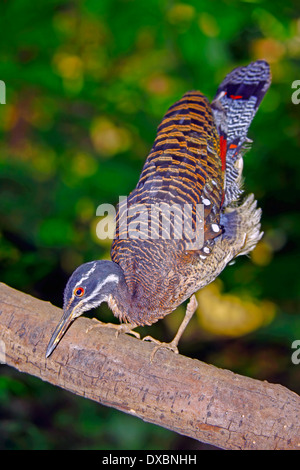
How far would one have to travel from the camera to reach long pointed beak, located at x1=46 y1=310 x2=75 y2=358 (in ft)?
8.61

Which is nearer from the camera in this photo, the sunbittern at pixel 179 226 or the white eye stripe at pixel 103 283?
the white eye stripe at pixel 103 283

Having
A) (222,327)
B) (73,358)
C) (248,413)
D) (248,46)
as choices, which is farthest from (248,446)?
(248,46)

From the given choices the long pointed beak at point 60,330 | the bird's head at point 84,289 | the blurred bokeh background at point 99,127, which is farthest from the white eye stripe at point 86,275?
the blurred bokeh background at point 99,127

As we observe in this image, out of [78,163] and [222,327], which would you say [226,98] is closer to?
[78,163]

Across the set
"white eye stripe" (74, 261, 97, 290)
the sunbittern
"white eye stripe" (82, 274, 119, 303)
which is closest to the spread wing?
the sunbittern

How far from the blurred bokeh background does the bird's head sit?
851 mm

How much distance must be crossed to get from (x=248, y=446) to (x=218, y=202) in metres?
→ 1.52

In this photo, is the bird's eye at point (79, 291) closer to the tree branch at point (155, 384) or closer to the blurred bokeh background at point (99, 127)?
the tree branch at point (155, 384)

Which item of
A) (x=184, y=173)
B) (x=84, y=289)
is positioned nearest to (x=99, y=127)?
(x=184, y=173)

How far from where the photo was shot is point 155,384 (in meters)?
2.61

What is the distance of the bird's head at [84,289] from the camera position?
8.70 ft

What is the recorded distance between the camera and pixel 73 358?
272 cm

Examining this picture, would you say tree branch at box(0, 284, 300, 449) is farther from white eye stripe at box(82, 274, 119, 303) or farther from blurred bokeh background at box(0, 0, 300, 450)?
blurred bokeh background at box(0, 0, 300, 450)

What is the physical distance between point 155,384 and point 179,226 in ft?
3.11
